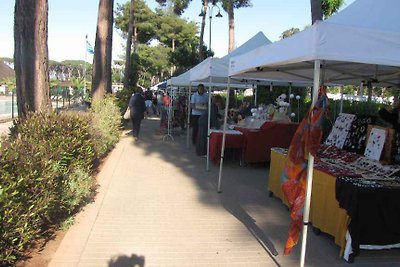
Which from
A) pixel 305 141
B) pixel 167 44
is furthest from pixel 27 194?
pixel 167 44

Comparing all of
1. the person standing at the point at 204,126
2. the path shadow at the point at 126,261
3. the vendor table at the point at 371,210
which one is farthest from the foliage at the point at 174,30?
the path shadow at the point at 126,261

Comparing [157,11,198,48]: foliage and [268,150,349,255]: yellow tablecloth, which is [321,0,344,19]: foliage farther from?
[157,11,198,48]: foliage

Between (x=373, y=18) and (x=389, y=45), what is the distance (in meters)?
1.07

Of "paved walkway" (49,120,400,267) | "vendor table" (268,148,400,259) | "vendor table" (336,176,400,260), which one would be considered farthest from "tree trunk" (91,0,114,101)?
"vendor table" (336,176,400,260)

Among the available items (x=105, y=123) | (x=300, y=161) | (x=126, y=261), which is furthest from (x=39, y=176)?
(x=105, y=123)

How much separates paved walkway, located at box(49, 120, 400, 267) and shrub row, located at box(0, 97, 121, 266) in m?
0.44

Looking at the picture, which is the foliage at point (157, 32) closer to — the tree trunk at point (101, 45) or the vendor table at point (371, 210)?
the tree trunk at point (101, 45)

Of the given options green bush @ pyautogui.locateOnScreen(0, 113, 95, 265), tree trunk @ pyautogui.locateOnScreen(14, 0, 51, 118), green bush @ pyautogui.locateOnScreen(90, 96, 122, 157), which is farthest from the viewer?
green bush @ pyautogui.locateOnScreen(90, 96, 122, 157)

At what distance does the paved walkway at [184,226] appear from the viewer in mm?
4254

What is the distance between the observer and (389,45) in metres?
3.40

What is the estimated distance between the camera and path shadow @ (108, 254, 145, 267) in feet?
13.3

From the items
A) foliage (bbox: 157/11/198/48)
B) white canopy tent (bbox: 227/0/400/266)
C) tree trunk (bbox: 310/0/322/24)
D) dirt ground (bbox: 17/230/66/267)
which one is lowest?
dirt ground (bbox: 17/230/66/267)

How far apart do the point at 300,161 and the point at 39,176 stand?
251 centimetres

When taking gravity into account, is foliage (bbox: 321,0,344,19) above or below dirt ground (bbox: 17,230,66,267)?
above
